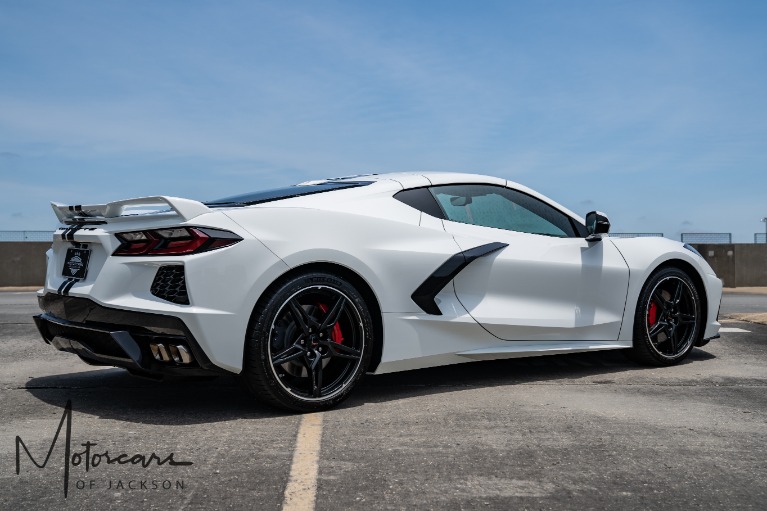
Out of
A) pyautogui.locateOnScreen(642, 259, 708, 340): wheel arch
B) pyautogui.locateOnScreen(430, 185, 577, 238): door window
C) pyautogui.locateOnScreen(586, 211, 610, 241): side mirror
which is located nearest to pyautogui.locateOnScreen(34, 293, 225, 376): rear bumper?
pyautogui.locateOnScreen(430, 185, 577, 238): door window

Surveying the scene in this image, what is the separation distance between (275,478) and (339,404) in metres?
1.48

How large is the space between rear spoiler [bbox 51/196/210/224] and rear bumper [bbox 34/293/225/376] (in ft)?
1.63

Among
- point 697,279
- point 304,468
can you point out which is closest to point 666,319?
point 697,279

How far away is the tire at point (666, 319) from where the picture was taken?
6.38 meters

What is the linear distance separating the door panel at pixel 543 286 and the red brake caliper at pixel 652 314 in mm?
408

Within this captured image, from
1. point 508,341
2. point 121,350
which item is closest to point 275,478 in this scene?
point 121,350

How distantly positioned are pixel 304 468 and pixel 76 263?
216 centimetres

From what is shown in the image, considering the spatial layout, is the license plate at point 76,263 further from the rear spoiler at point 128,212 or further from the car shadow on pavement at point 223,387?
the car shadow on pavement at point 223,387

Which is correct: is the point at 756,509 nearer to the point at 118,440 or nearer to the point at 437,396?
the point at 437,396

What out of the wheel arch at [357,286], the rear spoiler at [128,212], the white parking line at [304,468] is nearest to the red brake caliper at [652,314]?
the wheel arch at [357,286]

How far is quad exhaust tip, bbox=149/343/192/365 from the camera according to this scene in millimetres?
4332

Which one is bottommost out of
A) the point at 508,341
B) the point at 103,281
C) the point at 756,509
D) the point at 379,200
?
the point at 756,509

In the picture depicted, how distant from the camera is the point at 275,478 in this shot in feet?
11.2

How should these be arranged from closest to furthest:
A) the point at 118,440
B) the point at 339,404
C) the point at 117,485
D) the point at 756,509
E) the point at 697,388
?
the point at 756,509 → the point at 117,485 → the point at 118,440 → the point at 339,404 → the point at 697,388
